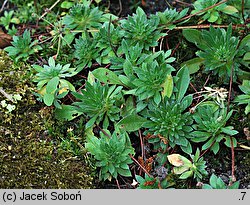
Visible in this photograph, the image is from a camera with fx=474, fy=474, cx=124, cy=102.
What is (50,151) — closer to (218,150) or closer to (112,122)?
(112,122)

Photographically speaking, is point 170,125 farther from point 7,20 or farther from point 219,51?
point 7,20

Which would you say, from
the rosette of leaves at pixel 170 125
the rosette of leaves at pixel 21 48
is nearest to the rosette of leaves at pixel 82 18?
the rosette of leaves at pixel 21 48

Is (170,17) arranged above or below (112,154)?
above

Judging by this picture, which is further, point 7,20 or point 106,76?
point 7,20

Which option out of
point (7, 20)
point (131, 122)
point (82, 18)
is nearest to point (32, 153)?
point (131, 122)

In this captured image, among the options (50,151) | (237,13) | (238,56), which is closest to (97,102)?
(50,151)

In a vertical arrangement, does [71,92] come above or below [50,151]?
above
